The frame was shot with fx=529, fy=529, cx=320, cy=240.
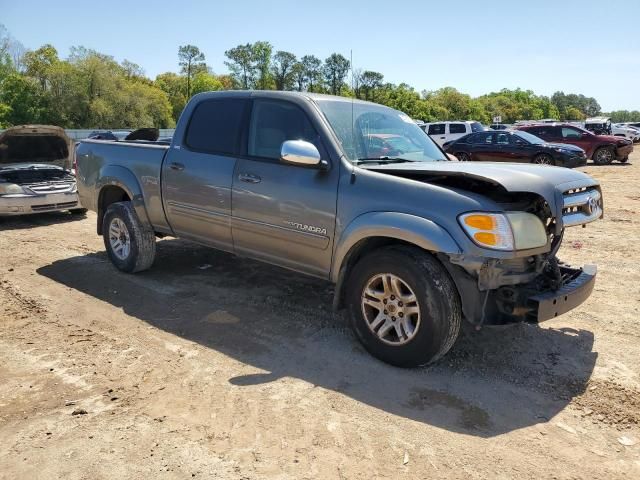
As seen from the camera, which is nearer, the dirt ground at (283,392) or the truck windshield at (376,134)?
the dirt ground at (283,392)

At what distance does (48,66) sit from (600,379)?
3286 inches

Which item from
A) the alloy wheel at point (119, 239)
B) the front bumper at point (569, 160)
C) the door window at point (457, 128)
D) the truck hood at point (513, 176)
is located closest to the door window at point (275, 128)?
the truck hood at point (513, 176)

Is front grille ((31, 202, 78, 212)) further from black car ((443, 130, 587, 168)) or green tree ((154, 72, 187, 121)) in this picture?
green tree ((154, 72, 187, 121))

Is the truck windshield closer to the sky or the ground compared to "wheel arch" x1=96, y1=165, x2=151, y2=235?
closer to the sky

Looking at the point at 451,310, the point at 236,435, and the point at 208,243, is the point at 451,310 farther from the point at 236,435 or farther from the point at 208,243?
the point at 208,243

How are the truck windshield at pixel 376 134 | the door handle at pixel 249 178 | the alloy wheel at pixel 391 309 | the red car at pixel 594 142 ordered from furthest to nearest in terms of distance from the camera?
the red car at pixel 594 142 < the door handle at pixel 249 178 < the truck windshield at pixel 376 134 < the alloy wheel at pixel 391 309

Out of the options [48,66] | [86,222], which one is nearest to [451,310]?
[86,222]

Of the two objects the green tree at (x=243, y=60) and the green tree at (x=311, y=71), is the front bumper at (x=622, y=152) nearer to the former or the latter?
the green tree at (x=311, y=71)

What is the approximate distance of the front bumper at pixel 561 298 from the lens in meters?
3.42

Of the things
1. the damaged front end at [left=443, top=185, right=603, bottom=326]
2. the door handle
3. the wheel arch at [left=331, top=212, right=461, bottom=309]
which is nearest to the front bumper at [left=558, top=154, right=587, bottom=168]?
the damaged front end at [left=443, top=185, right=603, bottom=326]

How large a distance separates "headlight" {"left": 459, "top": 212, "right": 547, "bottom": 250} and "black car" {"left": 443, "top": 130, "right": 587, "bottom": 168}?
14.9 m

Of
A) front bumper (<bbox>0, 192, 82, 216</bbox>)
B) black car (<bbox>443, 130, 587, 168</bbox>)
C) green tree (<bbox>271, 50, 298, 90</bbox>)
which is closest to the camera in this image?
front bumper (<bbox>0, 192, 82, 216</bbox>)

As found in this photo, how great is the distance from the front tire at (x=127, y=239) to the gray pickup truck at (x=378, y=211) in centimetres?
56

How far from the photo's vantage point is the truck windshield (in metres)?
4.30
